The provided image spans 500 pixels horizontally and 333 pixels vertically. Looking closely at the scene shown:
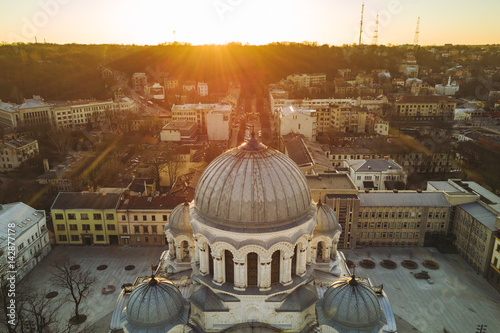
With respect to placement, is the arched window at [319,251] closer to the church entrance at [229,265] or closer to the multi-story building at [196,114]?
the church entrance at [229,265]

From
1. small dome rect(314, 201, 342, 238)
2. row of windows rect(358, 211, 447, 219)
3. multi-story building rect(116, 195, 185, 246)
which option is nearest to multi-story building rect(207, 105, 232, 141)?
multi-story building rect(116, 195, 185, 246)

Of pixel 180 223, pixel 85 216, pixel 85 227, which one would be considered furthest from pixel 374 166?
pixel 85 227

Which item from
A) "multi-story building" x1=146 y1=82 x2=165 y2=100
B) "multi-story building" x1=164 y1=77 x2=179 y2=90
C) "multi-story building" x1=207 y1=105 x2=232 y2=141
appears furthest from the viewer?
"multi-story building" x1=164 y1=77 x2=179 y2=90

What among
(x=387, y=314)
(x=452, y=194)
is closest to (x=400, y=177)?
(x=452, y=194)

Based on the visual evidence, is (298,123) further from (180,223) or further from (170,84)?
→ (170,84)

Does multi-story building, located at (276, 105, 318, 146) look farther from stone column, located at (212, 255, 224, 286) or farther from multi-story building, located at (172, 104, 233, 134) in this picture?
stone column, located at (212, 255, 224, 286)

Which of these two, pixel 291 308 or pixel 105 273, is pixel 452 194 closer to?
pixel 291 308

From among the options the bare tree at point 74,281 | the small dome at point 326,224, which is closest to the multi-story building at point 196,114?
the bare tree at point 74,281
